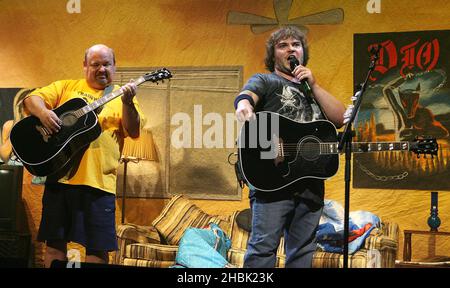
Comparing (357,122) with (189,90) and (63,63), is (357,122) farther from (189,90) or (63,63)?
(63,63)

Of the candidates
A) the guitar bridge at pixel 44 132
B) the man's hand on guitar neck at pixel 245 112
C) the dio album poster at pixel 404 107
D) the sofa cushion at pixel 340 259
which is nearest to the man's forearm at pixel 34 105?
the guitar bridge at pixel 44 132

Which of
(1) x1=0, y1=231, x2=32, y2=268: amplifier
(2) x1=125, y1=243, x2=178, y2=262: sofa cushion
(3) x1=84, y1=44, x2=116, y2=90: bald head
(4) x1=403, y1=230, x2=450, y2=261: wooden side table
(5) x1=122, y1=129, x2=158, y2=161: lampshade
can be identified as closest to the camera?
(3) x1=84, y1=44, x2=116, y2=90: bald head

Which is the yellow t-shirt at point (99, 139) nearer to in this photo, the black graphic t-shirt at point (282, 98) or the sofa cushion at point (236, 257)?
the black graphic t-shirt at point (282, 98)

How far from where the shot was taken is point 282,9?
538cm

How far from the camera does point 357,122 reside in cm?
524

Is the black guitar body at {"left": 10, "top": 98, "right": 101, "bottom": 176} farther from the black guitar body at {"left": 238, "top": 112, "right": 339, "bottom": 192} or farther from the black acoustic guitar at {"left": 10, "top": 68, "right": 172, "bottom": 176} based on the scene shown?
the black guitar body at {"left": 238, "top": 112, "right": 339, "bottom": 192}

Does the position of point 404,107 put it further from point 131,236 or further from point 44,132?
point 44,132

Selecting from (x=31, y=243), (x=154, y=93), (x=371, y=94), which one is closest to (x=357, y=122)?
(x=371, y=94)

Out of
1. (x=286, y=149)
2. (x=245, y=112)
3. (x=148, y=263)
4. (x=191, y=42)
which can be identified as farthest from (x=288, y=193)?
(x=191, y=42)

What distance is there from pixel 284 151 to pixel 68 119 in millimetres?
1511

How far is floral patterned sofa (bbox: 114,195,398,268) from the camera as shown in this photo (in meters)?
4.72

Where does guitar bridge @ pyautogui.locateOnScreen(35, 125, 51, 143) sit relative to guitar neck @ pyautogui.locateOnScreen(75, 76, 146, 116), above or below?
below

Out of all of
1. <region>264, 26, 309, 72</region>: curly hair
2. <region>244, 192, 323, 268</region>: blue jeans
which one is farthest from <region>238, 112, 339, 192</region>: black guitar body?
<region>264, 26, 309, 72</region>: curly hair

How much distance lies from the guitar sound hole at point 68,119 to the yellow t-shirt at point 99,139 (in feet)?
0.52
